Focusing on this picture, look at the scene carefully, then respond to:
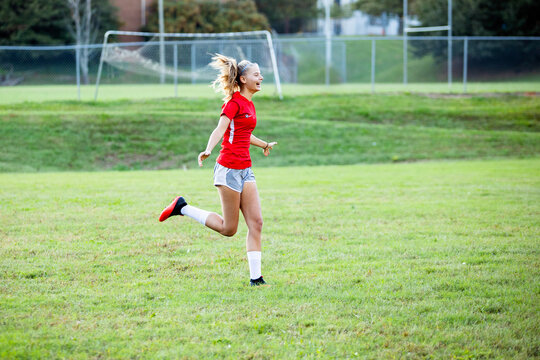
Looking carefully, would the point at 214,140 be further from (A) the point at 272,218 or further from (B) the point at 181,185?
(B) the point at 181,185

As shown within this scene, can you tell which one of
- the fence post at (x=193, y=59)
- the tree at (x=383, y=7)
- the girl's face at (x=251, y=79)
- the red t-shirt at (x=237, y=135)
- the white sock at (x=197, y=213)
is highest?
the tree at (x=383, y=7)

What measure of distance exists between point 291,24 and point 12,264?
7004 cm

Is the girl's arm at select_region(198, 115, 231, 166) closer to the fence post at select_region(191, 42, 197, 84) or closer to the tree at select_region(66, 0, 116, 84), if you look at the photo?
the fence post at select_region(191, 42, 197, 84)

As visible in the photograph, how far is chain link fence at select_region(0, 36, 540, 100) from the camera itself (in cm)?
2659

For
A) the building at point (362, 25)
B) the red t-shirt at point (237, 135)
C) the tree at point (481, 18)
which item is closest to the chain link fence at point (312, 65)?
the tree at point (481, 18)

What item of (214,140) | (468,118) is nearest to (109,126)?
(468,118)

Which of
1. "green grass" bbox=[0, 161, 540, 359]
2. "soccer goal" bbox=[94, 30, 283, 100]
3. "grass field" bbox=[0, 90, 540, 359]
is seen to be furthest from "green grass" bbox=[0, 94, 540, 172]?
"green grass" bbox=[0, 161, 540, 359]

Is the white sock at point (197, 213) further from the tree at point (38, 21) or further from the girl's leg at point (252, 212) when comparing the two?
the tree at point (38, 21)

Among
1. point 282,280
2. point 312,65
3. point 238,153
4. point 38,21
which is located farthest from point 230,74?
point 38,21

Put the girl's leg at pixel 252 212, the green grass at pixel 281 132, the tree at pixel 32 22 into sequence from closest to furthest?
the girl's leg at pixel 252 212
the green grass at pixel 281 132
the tree at pixel 32 22

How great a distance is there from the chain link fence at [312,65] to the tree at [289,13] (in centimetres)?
2531

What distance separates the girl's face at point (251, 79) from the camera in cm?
537

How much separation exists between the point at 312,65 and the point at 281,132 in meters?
26.8

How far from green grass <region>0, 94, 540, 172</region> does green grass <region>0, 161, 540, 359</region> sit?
725cm
